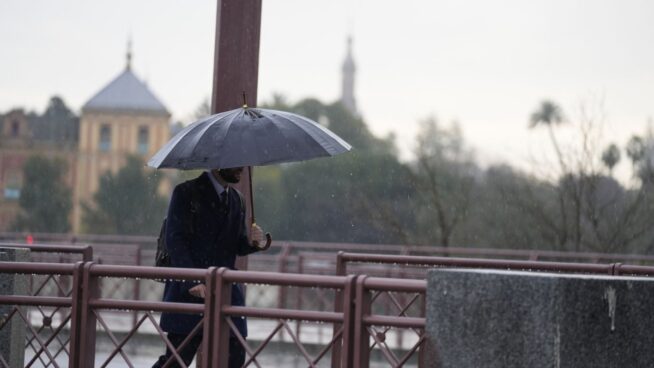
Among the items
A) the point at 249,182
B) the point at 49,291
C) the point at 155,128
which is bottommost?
the point at 49,291

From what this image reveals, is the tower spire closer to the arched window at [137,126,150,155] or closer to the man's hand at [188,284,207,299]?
the arched window at [137,126,150,155]

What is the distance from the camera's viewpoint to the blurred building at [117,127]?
103 m

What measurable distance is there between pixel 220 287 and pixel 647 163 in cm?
2430

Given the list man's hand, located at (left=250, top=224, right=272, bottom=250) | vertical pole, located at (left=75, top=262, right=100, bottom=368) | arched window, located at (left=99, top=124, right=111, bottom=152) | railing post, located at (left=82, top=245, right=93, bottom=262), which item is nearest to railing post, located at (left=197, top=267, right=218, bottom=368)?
vertical pole, located at (left=75, top=262, right=100, bottom=368)

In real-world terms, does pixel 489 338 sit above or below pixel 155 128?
below

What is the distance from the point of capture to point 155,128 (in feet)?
341

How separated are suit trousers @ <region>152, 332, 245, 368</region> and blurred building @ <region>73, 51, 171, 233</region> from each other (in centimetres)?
9509

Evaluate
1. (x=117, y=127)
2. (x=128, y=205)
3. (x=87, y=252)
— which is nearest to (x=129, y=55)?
(x=117, y=127)

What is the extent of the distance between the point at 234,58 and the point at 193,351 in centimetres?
237

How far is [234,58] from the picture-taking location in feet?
28.8

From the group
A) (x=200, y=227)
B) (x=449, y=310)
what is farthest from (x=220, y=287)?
(x=449, y=310)

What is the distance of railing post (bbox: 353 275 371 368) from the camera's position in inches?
242

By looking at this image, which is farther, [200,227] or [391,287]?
[200,227]

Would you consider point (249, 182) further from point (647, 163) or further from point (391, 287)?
point (647, 163)
